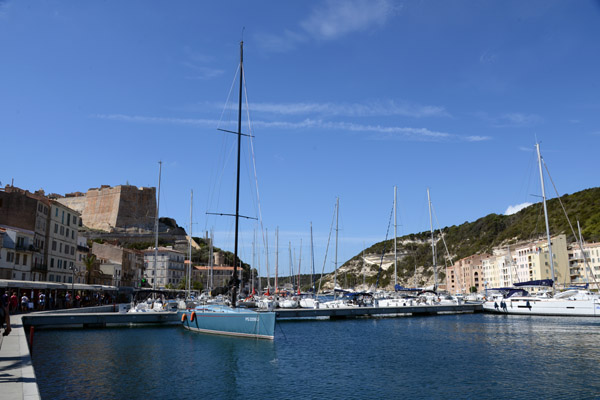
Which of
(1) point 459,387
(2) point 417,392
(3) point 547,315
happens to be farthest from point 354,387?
(3) point 547,315

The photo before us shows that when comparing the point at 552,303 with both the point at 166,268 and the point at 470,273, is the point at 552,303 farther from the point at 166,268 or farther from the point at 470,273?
the point at 470,273

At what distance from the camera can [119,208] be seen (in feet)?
602

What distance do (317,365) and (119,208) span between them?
577 ft

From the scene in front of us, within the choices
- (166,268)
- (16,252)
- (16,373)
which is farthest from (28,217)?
(166,268)

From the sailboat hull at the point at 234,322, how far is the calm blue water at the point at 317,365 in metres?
0.70

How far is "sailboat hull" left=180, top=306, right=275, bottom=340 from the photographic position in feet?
96.8

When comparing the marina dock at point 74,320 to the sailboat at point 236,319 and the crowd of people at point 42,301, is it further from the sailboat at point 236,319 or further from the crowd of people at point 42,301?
the sailboat at point 236,319

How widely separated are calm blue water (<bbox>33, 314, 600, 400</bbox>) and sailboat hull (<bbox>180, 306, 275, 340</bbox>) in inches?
27.7

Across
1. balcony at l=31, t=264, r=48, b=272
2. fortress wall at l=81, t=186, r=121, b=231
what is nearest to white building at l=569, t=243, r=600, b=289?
balcony at l=31, t=264, r=48, b=272

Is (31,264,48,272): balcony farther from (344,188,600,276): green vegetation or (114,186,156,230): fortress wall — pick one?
(114,186,156,230): fortress wall

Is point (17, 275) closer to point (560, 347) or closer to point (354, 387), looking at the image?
point (354, 387)

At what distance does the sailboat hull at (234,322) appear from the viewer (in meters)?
29.5

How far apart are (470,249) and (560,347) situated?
168m

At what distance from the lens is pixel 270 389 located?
17891mm
